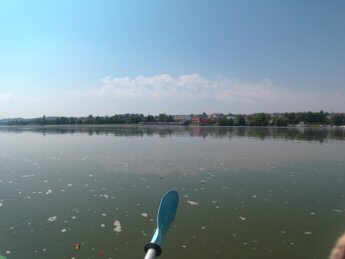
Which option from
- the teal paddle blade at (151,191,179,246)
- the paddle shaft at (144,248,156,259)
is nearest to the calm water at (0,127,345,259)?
the teal paddle blade at (151,191,179,246)

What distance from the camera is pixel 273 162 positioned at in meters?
17.4

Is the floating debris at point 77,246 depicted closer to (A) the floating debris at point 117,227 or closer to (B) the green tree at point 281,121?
(A) the floating debris at point 117,227

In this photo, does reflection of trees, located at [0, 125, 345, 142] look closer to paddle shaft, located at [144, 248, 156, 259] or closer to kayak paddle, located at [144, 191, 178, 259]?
kayak paddle, located at [144, 191, 178, 259]

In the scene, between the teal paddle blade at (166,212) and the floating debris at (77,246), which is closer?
the teal paddle blade at (166,212)

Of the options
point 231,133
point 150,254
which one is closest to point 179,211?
point 150,254

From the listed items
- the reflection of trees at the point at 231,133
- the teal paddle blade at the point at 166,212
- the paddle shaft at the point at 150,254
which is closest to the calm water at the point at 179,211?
the teal paddle blade at the point at 166,212

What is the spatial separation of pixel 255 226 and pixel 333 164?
11183 mm

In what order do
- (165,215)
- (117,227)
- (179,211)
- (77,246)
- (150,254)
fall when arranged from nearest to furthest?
(150,254) → (165,215) → (77,246) → (117,227) → (179,211)

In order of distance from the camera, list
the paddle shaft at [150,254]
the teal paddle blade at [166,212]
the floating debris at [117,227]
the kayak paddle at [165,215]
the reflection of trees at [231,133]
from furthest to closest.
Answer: the reflection of trees at [231,133]
the floating debris at [117,227]
the teal paddle blade at [166,212]
the kayak paddle at [165,215]
the paddle shaft at [150,254]

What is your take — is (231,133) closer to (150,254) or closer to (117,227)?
(117,227)

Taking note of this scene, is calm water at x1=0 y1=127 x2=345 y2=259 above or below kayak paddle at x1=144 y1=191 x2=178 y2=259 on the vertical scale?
below

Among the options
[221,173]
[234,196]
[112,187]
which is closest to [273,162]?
[221,173]

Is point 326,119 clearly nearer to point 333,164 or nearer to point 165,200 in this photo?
point 333,164

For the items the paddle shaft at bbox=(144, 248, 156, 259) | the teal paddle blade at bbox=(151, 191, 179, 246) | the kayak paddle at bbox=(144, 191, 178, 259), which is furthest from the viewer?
the teal paddle blade at bbox=(151, 191, 179, 246)
